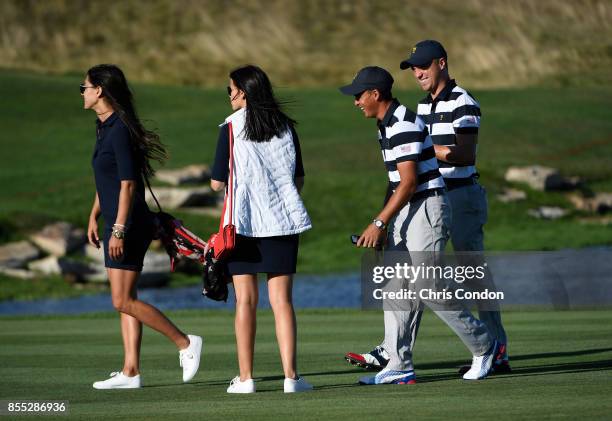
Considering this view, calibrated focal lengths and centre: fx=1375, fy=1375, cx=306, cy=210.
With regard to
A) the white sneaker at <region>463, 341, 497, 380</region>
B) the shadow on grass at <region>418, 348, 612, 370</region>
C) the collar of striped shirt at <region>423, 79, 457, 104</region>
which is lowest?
the white sneaker at <region>463, 341, 497, 380</region>

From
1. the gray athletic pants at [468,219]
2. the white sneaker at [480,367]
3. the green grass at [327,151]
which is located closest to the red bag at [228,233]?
the white sneaker at [480,367]

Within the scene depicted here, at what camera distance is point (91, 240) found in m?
9.13

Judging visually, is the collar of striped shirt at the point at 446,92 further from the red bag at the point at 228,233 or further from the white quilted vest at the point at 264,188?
the red bag at the point at 228,233

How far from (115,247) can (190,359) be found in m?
0.91

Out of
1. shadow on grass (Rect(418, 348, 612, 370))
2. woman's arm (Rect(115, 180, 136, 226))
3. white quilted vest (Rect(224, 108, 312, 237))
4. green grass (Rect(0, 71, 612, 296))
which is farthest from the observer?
green grass (Rect(0, 71, 612, 296))

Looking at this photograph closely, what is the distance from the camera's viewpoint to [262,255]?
8.23 metres

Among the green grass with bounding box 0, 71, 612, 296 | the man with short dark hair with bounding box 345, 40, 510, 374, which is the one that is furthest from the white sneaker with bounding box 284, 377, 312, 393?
the green grass with bounding box 0, 71, 612, 296

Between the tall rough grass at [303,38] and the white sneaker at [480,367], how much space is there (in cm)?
4474

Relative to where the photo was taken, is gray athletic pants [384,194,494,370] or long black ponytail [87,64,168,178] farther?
long black ponytail [87,64,168,178]

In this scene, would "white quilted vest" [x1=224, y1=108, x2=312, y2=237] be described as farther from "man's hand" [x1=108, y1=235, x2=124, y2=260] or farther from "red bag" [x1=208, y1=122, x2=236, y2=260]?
"man's hand" [x1=108, y1=235, x2=124, y2=260]

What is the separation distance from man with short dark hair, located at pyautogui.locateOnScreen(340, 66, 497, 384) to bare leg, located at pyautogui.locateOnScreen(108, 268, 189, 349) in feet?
4.51

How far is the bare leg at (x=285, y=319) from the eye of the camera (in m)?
8.23

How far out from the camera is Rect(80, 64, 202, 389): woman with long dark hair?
8641mm

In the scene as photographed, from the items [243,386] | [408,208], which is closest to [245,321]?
[243,386]
